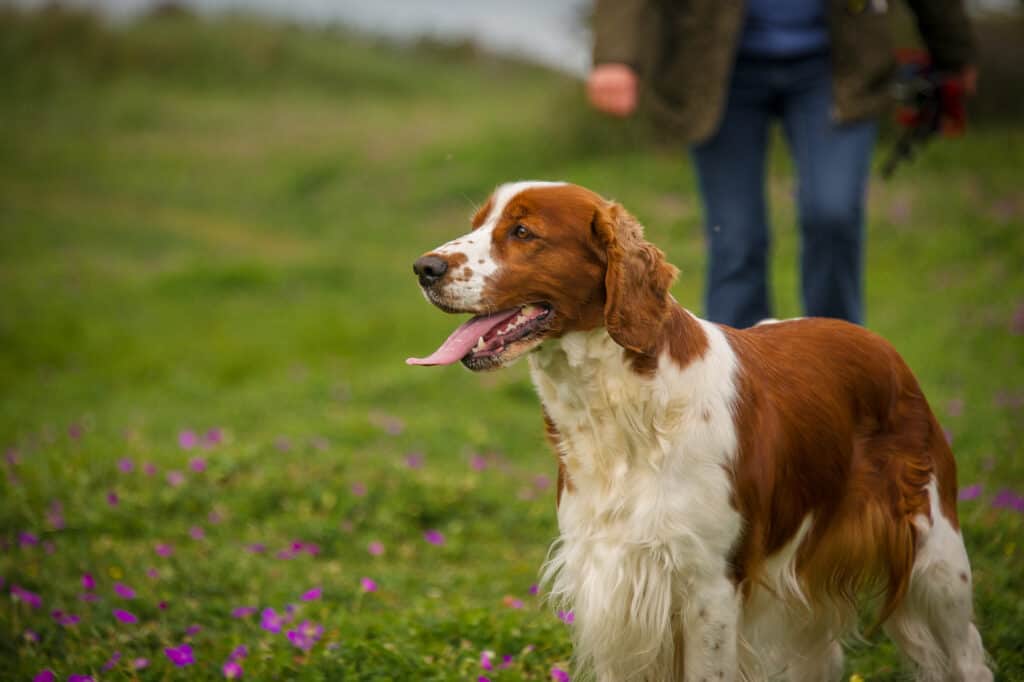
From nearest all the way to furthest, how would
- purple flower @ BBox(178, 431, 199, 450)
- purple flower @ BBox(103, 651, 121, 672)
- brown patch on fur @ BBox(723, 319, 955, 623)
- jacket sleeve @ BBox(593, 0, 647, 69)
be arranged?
brown patch on fur @ BBox(723, 319, 955, 623)
purple flower @ BBox(103, 651, 121, 672)
jacket sleeve @ BBox(593, 0, 647, 69)
purple flower @ BBox(178, 431, 199, 450)

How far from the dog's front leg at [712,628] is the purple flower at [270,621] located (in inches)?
66.8

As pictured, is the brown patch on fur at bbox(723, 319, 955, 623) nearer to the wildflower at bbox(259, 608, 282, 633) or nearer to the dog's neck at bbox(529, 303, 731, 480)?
the dog's neck at bbox(529, 303, 731, 480)

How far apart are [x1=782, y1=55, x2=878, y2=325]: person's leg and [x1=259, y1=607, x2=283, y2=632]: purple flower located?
2280mm

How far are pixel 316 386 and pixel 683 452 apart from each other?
5707 mm

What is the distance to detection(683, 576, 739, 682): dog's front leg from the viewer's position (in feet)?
9.77

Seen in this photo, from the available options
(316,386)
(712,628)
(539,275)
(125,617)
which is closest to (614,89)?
(539,275)

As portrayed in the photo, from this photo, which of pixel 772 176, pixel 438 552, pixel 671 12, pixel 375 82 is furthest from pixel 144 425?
pixel 375 82

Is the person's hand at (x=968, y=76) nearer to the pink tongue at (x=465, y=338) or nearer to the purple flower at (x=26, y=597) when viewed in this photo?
the pink tongue at (x=465, y=338)

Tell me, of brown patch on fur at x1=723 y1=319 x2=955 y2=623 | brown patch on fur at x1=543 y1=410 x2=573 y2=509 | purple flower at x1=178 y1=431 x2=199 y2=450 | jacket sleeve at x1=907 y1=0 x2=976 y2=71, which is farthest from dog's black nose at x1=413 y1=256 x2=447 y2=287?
purple flower at x1=178 y1=431 x2=199 y2=450

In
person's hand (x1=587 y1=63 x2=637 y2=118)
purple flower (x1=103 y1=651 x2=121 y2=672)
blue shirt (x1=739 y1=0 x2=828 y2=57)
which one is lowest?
purple flower (x1=103 y1=651 x2=121 y2=672)

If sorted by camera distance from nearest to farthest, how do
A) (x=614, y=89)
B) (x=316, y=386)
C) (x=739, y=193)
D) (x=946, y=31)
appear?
(x=614, y=89) < (x=739, y=193) < (x=946, y=31) < (x=316, y=386)

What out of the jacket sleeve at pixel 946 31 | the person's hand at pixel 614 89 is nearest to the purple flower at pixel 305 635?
the person's hand at pixel 614 89

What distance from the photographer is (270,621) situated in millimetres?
4160

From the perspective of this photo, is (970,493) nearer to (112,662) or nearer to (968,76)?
(968,76)
